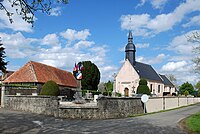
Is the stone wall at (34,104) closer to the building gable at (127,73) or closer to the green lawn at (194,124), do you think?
the green lawn at (194,124)

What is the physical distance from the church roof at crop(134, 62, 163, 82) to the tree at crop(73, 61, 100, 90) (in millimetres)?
9482

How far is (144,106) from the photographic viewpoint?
26031 mm

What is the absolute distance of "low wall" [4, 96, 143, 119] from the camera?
19641 millimetres

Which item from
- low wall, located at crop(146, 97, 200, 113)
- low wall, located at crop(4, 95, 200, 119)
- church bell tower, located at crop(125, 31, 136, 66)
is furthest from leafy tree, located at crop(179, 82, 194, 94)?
low wall, located at crop(4, 95, 200, 119)

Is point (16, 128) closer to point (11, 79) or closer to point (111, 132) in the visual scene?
point (111, 132)

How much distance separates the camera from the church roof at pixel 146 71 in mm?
62069

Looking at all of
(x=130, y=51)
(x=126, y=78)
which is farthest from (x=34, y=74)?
(x=130, y=51)

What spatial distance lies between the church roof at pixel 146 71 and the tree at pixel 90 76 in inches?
373

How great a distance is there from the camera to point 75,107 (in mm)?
19609

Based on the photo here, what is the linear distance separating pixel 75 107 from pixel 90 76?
39.2 m

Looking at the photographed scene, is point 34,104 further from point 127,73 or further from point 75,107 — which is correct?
point 127,73

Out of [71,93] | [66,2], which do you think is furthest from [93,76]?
[66,2]

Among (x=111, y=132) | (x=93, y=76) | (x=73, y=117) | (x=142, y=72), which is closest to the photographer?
(x=111, y=132)

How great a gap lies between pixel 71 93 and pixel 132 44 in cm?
2646
